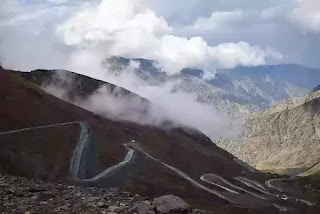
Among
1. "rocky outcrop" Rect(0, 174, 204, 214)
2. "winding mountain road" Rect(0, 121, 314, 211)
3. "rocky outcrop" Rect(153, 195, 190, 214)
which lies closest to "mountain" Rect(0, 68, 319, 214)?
"winding mountain road" Rect(0, 121, 314, 211)

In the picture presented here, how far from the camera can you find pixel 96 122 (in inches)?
6629

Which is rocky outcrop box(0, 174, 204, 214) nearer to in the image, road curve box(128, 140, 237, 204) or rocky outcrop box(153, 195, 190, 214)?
rocky outcrop box(153, 195, 190, 214)

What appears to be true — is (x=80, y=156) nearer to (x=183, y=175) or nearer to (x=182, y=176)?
(x=182, y=176)

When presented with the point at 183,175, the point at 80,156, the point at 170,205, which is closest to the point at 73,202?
the point at 170,205

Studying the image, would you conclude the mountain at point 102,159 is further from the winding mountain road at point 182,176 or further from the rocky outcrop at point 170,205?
the rocky outcrop at point 170,205

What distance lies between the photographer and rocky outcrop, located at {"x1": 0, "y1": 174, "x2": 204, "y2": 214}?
2427 centimetres

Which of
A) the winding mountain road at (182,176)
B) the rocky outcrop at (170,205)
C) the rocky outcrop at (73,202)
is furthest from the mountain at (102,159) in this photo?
the rocky outcrop at (170,205)

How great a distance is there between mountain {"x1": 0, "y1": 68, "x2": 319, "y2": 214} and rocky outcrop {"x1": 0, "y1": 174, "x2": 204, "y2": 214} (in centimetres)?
4375

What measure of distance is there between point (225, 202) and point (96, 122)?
59037 mm

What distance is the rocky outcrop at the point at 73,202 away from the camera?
79.6ft

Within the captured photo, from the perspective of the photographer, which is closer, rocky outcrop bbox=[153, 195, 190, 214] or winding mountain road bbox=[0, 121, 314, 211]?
rocky outcrop bbox=[153, 195, 190, 214]

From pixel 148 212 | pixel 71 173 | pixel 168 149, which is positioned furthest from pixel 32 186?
pixel 168 149

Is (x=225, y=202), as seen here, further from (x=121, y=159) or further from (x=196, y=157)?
(x=196, y=157)

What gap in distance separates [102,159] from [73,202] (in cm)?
9395
